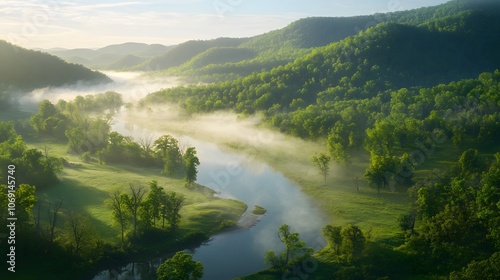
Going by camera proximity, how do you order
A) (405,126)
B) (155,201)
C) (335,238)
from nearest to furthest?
(335,238), (155,201), (405,126)

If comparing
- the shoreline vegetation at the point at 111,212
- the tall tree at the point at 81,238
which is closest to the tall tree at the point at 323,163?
the shoreline vegetation at the point at 111,212

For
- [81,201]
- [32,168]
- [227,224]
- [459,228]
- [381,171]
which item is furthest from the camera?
[381,171]

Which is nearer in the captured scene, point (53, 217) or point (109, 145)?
point (53, 217)

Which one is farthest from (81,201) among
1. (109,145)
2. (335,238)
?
(335,238)

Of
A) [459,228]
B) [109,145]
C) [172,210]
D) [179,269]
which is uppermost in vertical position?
[109,145]

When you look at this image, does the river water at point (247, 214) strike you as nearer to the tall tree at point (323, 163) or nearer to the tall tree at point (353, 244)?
the tall tree at point (323, 163)

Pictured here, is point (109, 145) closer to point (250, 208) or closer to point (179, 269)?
point (250, 208)

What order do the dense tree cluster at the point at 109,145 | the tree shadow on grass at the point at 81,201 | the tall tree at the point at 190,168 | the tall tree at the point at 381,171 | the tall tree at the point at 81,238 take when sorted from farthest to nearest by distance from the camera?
1. the dense tree cluster at the point at 109,145
2. the tall tree at the point at 190,168
3. the tall tree at the point at 381,171
4. the tree shadow on grass at the point at 81,201
5. the tall tree at the point at 81,238

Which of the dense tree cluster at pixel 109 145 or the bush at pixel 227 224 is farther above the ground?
the dense tree cluster at pixel 109 145
